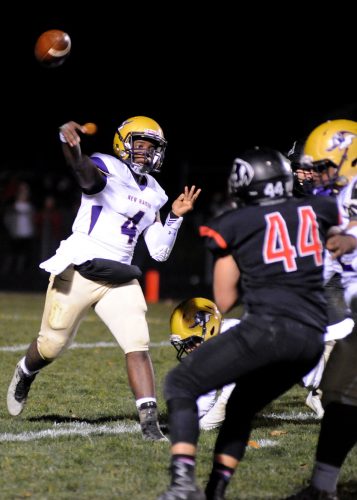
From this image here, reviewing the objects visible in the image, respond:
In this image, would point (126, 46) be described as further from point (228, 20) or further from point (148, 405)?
point (148, 405)

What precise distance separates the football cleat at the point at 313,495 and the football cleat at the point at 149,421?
4.37 ft

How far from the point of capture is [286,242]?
3.98 m

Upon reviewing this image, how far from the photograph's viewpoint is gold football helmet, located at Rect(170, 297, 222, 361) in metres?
5.96

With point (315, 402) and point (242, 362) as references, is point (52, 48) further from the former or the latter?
point (242, 362)

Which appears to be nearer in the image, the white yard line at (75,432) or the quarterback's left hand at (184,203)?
the white yard line at (75,432)

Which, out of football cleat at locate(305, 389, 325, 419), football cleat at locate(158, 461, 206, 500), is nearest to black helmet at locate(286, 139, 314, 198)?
football cleat at locate(305, 389, 325, 419)

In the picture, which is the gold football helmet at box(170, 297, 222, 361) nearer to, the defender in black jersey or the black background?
the defender in black jersey

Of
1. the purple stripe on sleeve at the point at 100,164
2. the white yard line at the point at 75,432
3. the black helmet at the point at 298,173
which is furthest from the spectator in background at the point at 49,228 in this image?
the purple stripe on sleeve at the point at 100,164

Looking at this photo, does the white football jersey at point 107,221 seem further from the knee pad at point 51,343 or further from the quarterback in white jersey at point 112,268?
the knee pad at point 51,343

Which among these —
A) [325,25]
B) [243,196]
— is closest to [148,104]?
[325,25]

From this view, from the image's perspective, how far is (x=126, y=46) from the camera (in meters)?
29.1

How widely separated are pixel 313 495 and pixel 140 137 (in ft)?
8.28

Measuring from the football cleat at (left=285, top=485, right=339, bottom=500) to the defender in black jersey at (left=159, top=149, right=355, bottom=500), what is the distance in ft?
1.27

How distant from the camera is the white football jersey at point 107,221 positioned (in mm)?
5699
